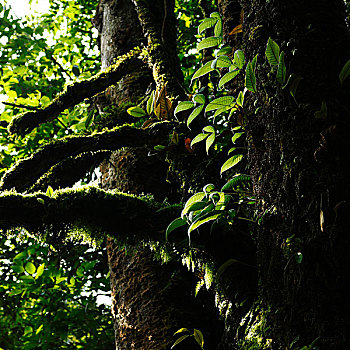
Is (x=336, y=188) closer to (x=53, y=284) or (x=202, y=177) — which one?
(x=202, y=177)

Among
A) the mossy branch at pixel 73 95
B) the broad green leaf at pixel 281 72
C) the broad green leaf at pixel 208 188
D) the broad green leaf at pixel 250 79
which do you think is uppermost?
the mossy branch at pixel 73 95

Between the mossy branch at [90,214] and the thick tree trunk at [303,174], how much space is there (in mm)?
474

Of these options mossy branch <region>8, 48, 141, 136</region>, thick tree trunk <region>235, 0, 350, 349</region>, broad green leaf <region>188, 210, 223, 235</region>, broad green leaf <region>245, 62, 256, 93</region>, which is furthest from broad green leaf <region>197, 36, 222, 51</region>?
mossy branch <region>8, 48, 141, 136</region>

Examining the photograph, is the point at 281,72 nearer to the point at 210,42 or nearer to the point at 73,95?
the point at 210,42

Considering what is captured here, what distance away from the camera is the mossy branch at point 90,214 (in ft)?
5.02

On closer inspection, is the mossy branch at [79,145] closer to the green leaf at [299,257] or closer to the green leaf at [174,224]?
the green leaf at [174,224]

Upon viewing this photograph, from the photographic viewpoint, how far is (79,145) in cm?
204

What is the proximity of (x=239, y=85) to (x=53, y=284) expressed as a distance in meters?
3.42

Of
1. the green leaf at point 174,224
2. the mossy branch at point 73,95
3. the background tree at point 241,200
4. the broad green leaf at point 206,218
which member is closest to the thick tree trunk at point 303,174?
the background tree at point 241,200

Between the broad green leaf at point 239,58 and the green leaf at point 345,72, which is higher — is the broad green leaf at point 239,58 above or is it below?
above

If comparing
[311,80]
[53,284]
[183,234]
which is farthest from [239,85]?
[53,284]

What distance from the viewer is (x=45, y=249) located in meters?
4.59

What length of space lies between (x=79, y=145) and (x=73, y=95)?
72 centimetres

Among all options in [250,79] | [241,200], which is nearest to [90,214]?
[241,200]
